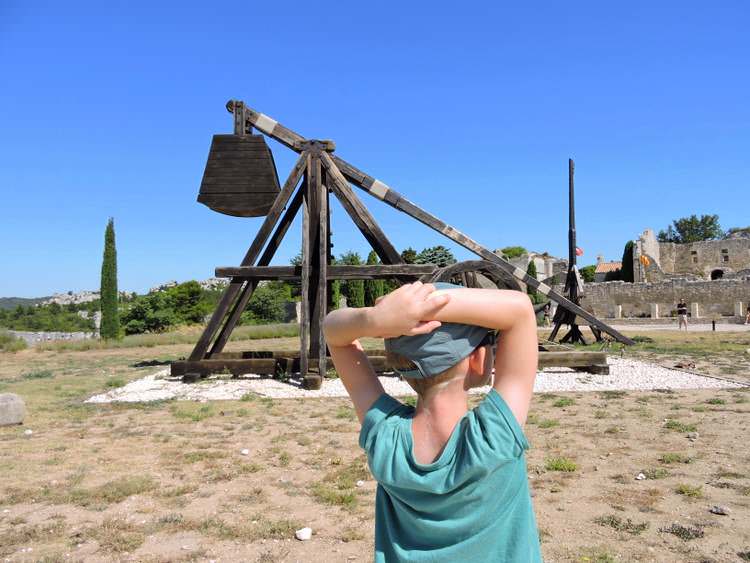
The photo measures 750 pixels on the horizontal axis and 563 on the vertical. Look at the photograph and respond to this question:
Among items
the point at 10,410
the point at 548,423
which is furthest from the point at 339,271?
the point at 10,410

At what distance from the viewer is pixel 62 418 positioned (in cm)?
714

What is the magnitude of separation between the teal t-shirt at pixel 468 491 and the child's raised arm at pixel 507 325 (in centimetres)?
5

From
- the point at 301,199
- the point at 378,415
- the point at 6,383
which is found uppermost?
Answer: the point at 301,199

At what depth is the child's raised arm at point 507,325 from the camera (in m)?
1.14

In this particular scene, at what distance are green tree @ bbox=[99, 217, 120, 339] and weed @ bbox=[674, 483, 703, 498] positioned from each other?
2358 centimetres

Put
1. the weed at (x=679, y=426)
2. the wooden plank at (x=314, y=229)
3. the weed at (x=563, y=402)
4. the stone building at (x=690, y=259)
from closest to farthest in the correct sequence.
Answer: the weed at (x=679, y=426) < the weed at (x=563, y=402) < the wooden plank at (x=314, y=229) < the stone building at (x=690, y=259)

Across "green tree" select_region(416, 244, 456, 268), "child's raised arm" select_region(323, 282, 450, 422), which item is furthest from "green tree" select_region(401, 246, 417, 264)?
"child's raised arm" select_region(323, 282, 450, 422)

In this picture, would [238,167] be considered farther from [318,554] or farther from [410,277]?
[318,554]

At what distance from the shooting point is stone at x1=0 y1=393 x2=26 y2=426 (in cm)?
678

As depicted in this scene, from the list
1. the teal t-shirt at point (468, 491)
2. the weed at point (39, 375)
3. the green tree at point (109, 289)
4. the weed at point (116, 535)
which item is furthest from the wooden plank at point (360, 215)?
the green tree at point (109, 289)

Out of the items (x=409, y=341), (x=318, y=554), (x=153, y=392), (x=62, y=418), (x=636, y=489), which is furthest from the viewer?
(x=153, y=392)

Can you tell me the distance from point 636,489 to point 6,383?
448 inches

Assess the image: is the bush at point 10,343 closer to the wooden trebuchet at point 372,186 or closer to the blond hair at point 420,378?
the wooden trebuchet at point 372,186

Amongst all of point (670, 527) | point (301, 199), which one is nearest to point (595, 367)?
point (301, 199)
